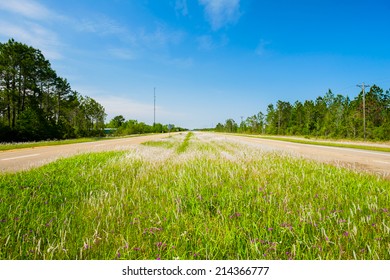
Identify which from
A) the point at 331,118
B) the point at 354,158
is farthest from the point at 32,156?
the point at 331,118

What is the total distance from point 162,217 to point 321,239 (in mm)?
1867

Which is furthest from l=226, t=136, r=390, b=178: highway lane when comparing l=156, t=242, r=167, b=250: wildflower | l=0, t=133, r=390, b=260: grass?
l=156, t=242, r=167, b=250: wildflower

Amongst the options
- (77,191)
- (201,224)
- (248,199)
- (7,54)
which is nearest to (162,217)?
(201,224)

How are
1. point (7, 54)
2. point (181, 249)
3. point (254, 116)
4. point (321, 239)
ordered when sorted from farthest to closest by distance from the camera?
point (254, 116) < point (7, 54) < point (321, 239) < point (181, 249)

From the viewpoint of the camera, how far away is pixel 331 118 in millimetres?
64125

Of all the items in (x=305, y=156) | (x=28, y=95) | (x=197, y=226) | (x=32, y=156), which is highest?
(x=28, y=95)

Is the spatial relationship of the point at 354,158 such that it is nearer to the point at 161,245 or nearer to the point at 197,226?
the point at 197,226

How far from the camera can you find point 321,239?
2160mm

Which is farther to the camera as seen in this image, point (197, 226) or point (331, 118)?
point (331, 118)

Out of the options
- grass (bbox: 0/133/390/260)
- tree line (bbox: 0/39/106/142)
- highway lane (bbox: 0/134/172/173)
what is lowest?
highway lane (bbox: 0/134/172/173)

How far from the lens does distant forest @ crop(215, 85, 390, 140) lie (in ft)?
158

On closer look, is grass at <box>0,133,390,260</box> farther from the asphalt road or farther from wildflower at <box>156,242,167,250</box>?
the asphalt road
